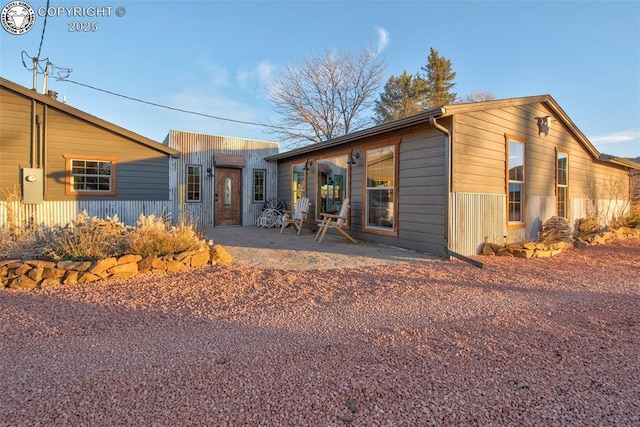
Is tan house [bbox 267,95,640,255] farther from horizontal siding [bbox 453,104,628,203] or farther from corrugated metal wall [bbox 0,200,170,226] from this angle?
corrugated metal wall [bbox 0,200,170,226]

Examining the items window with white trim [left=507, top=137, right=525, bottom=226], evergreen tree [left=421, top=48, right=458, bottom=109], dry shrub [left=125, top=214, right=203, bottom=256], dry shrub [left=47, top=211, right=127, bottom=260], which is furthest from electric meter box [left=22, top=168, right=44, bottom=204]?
evergreen tree [left=421, top=48, right=458, bottom=109]

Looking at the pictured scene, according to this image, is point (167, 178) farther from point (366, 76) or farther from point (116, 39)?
point (366, 76)

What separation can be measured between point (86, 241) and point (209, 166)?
666 centimetres

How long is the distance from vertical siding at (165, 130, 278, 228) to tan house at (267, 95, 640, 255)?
9.50 ft

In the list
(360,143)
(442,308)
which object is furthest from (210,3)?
(442,308)

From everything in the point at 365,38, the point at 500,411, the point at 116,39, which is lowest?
the point at 500,411

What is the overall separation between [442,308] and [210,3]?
9.04 metres

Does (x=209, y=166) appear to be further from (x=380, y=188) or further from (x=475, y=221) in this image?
(x=475, y=221)

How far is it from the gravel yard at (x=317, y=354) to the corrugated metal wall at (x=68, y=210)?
152 inches

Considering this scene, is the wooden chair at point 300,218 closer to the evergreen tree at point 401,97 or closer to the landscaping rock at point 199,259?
the landscaping rock at point 199,259

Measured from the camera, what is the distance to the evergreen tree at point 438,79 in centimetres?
2078

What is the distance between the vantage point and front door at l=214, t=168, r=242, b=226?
10773mm

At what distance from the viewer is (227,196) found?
11.0m

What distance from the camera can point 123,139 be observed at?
326 inches
